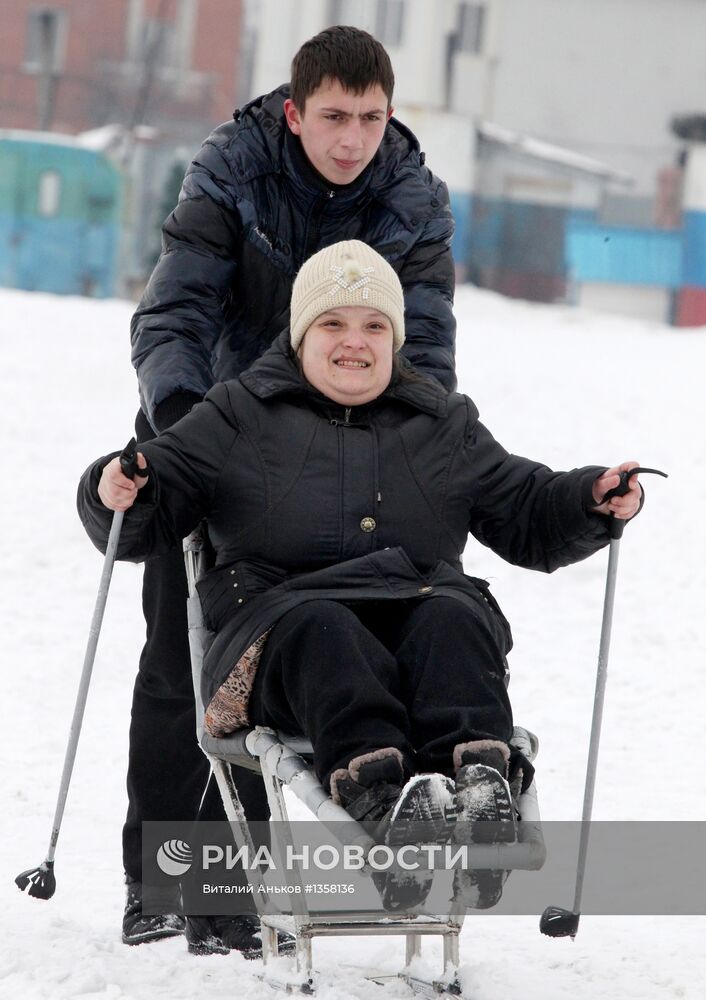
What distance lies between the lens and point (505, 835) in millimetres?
2637

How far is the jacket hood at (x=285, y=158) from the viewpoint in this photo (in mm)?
3561

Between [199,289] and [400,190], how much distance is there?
53 centimetres

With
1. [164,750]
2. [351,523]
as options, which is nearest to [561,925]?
[351,523]

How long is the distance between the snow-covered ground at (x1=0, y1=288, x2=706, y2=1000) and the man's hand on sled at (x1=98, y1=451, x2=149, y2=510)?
3.09 ft

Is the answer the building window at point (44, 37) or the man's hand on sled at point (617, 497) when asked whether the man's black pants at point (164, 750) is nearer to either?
the man's hand on sled at point (617, 497)

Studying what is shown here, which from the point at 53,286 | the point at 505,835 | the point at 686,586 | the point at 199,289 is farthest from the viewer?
the point at 53,286

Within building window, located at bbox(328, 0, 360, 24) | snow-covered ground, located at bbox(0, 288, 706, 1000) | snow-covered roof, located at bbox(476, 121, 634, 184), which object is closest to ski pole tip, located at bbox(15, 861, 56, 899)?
snow-covered ground, located at bbox(0, 288, 706, 1000)

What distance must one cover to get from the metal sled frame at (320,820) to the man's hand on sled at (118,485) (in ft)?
1.25

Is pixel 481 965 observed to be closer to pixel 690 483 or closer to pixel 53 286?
pixel 690 483

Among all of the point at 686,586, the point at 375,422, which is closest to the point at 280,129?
the point at 375,422

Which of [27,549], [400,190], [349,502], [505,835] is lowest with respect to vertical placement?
[27,549]

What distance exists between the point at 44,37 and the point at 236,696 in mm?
40434

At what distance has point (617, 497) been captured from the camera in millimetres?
3102

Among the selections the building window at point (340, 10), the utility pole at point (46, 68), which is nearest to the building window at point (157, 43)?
the utility pole at point (46, 68)
